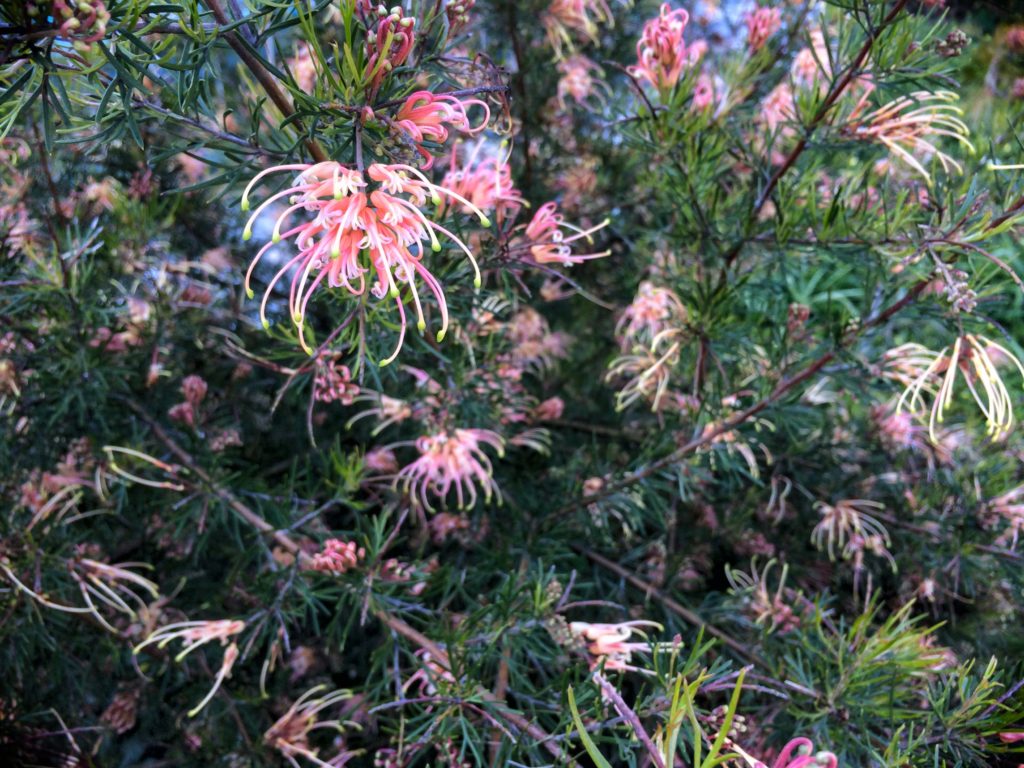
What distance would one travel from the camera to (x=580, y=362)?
1144mm

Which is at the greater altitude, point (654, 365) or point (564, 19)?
point (564, 19)

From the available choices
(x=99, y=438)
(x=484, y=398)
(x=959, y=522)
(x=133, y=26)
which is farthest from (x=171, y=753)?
(x=959, y=522)

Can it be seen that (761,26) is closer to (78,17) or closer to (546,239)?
(546,239)

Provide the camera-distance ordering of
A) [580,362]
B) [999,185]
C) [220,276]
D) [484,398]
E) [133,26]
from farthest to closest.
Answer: [580,362] < [220,276] < [484,398] < [999,185] < [133,26]

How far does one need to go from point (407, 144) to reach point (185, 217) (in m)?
0.78

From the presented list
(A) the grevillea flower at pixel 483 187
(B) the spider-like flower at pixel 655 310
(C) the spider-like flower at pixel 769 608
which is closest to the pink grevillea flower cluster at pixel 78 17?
(A) the grevillea flower at pixel 483 187

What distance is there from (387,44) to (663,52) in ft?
1.32

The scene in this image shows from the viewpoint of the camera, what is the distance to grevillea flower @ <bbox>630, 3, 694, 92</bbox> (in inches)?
27.3

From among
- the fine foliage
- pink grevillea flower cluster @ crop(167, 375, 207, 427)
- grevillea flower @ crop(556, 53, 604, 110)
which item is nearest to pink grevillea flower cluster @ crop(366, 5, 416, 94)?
the fine foliage

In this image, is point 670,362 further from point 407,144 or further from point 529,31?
point 529,31

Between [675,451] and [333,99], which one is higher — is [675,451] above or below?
below

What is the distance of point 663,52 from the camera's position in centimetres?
70

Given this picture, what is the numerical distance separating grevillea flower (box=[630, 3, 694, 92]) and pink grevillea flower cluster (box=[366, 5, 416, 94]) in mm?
362

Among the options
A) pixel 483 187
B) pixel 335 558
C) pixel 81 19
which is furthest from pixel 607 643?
pixel 81 19
